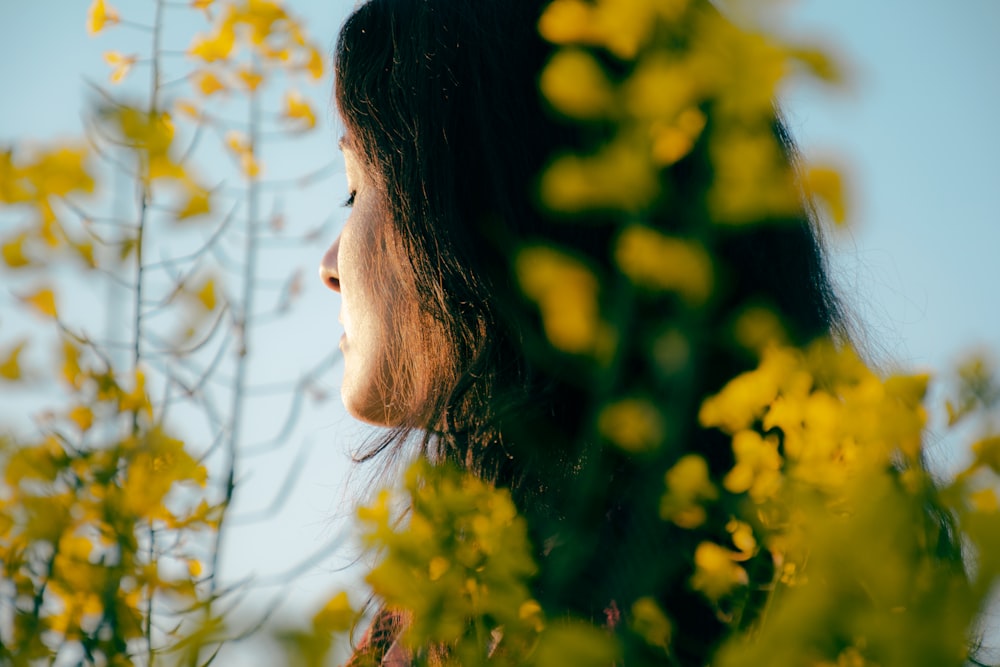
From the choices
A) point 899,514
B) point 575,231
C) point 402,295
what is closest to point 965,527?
point 899,514

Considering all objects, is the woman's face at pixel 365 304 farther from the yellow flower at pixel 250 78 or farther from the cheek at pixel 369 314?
the yellow flower at pixel 250 78

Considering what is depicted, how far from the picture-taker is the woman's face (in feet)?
4.30

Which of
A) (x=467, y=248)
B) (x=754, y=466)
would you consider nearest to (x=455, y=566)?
(x=754, y=466)

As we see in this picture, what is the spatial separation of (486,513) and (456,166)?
2.77ft

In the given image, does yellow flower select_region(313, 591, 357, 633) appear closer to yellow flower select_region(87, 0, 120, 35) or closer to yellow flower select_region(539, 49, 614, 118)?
yellow flower select_region(539, 49, 614, 118)

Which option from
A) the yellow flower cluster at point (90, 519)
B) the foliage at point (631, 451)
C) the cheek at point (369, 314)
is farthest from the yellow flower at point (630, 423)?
the cheek at point (369, 314)

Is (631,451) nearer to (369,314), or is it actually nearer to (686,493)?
(686,493)

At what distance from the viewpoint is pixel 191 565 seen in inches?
23.8

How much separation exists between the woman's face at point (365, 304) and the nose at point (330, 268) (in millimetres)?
40

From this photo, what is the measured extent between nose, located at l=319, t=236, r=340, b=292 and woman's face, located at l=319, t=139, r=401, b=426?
4 cm

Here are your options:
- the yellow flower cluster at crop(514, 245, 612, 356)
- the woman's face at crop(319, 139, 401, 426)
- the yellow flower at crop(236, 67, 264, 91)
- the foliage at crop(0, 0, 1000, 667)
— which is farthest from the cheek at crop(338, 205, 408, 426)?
the yellow flower cluster at crop(514, 245, 612, 356)

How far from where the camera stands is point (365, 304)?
4.32 ft

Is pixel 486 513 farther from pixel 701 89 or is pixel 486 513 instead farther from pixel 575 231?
pixel 575 231

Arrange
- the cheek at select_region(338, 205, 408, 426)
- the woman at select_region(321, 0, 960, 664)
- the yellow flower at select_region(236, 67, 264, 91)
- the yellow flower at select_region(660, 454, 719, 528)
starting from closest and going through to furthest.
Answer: the yellow flower at select_region(660, 454, 719, 528), the yellow flower at select_region(236, 67, 264, 91), the woman at select_region(321, 0, 960, 664), the cheek at select_region(338, 205, 408, 426)
